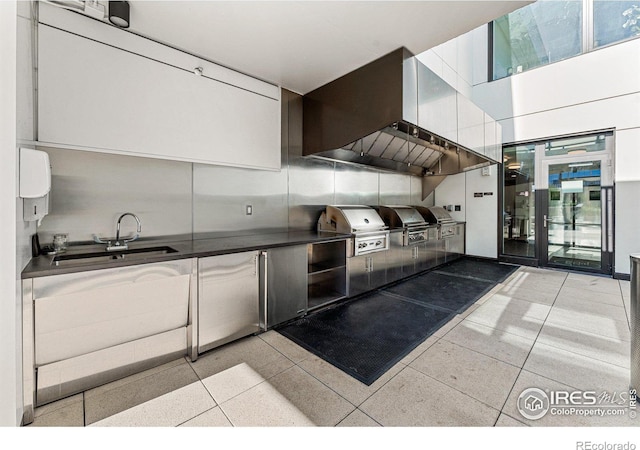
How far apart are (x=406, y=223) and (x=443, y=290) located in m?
1.24

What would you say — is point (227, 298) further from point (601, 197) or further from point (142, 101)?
point (601, 197)

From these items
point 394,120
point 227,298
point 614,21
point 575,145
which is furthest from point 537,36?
point 227,298

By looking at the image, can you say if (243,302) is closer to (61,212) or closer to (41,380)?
(41,380)

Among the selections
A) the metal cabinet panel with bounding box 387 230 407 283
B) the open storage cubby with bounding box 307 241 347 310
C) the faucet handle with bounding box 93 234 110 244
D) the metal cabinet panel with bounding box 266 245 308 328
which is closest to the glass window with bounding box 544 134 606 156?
the metal cabinet panel with bounding box 387 230 407 283

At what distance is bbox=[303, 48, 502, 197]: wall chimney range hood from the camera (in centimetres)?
266

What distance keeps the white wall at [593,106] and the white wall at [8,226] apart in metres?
6.97

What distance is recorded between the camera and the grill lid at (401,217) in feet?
14.3

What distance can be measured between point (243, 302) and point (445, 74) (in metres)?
5.60

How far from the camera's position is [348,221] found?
11.5ft

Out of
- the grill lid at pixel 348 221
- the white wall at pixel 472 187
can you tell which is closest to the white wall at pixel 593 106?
the white wall at pixel 472 187

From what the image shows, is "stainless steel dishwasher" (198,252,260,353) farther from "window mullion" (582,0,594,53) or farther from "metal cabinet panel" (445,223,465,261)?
"window mullion" (582,0,594,53)

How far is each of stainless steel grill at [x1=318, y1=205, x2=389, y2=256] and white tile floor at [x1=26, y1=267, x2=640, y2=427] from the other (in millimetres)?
1311

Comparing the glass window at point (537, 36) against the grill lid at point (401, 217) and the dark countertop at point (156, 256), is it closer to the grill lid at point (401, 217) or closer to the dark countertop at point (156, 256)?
the grill lid at point (401, 217)

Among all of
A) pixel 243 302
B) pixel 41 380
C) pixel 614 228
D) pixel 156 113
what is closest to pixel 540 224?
pixel 614 228
